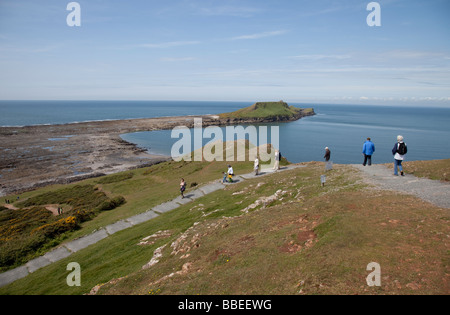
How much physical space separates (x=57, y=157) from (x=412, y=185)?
99.6 meters

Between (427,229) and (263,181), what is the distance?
18.7 metres

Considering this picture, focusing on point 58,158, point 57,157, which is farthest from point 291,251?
point 57,157

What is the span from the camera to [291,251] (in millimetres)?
13164

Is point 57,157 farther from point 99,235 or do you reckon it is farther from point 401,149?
point 401,149

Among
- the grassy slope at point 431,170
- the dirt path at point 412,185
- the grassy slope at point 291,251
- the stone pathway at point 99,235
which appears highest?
the grassy slope at point 431,170

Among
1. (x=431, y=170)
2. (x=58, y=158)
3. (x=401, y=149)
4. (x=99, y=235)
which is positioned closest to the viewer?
(x=401, y=149)

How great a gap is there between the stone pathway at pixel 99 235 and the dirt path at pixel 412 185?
49.1 ft

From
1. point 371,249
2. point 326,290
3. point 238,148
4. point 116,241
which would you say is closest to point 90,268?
point 116,241

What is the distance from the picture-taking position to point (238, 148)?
56125mm

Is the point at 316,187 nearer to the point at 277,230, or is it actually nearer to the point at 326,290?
the point at 277,230

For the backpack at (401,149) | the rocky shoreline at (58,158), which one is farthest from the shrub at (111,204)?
the backpack at (401,149)

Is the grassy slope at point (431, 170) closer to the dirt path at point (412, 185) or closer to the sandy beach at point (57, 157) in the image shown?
the dirt path at point (412, 185)

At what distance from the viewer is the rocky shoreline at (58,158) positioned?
67062mm

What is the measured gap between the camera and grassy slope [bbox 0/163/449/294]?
10266 mm
